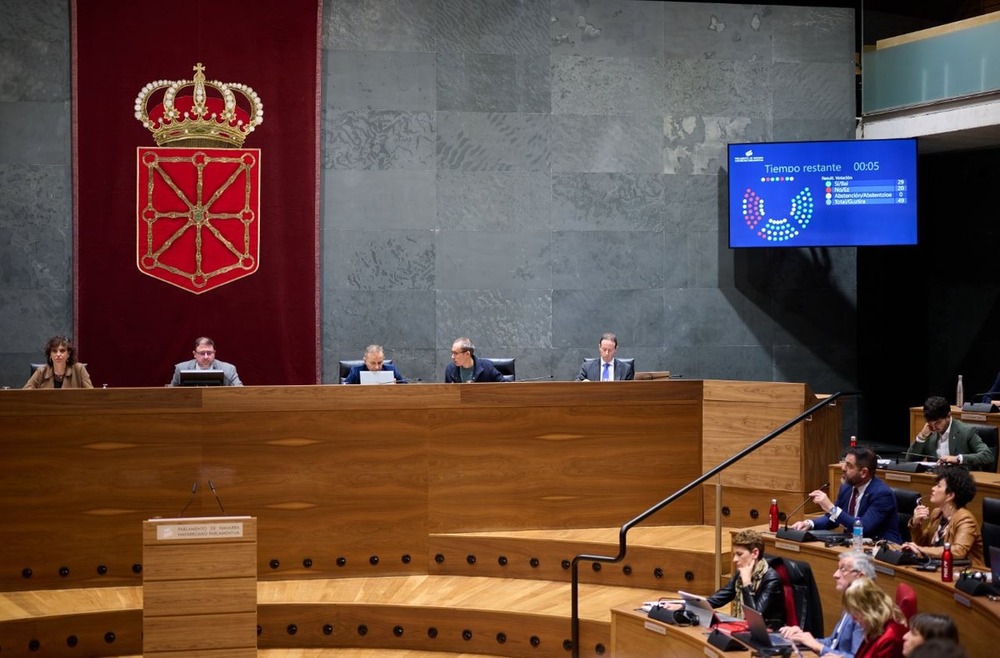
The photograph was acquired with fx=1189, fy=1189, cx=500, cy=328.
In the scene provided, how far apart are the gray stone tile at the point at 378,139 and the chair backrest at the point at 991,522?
17.6ft

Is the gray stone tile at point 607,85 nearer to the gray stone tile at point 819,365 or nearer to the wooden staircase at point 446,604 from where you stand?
the gray stone tile at point 819,365

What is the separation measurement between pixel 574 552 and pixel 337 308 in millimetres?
3344

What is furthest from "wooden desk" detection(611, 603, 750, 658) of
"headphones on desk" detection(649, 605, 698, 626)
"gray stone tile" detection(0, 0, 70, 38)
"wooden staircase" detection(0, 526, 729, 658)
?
"gray stone tile" detection(0, 0, 70, 38)

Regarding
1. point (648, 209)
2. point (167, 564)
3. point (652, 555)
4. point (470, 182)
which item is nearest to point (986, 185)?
point (648, 209)

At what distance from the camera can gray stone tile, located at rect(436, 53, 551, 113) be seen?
9609 mm

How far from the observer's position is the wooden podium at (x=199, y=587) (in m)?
5.79

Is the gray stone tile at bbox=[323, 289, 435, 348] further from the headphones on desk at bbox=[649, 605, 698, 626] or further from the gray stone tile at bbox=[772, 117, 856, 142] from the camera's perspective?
the headphones on desk at bbox=[649, 605, 698, 626]

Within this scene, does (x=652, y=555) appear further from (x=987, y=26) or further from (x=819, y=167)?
(x=987, y=26)

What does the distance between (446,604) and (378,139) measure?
4277mm

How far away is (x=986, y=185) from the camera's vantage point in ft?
36.0

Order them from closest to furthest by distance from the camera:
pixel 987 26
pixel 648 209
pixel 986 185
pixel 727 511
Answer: pixel 727 511 < pixel 987 26 < pixel 648 209 < pixel 986 185

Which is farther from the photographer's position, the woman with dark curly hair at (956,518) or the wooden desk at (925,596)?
the woman with dark curly hair at (956,518)

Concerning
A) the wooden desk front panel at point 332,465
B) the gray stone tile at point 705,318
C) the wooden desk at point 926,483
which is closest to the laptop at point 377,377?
the wooden desk front panel at point 332,465

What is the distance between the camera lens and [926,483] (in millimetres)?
6656
